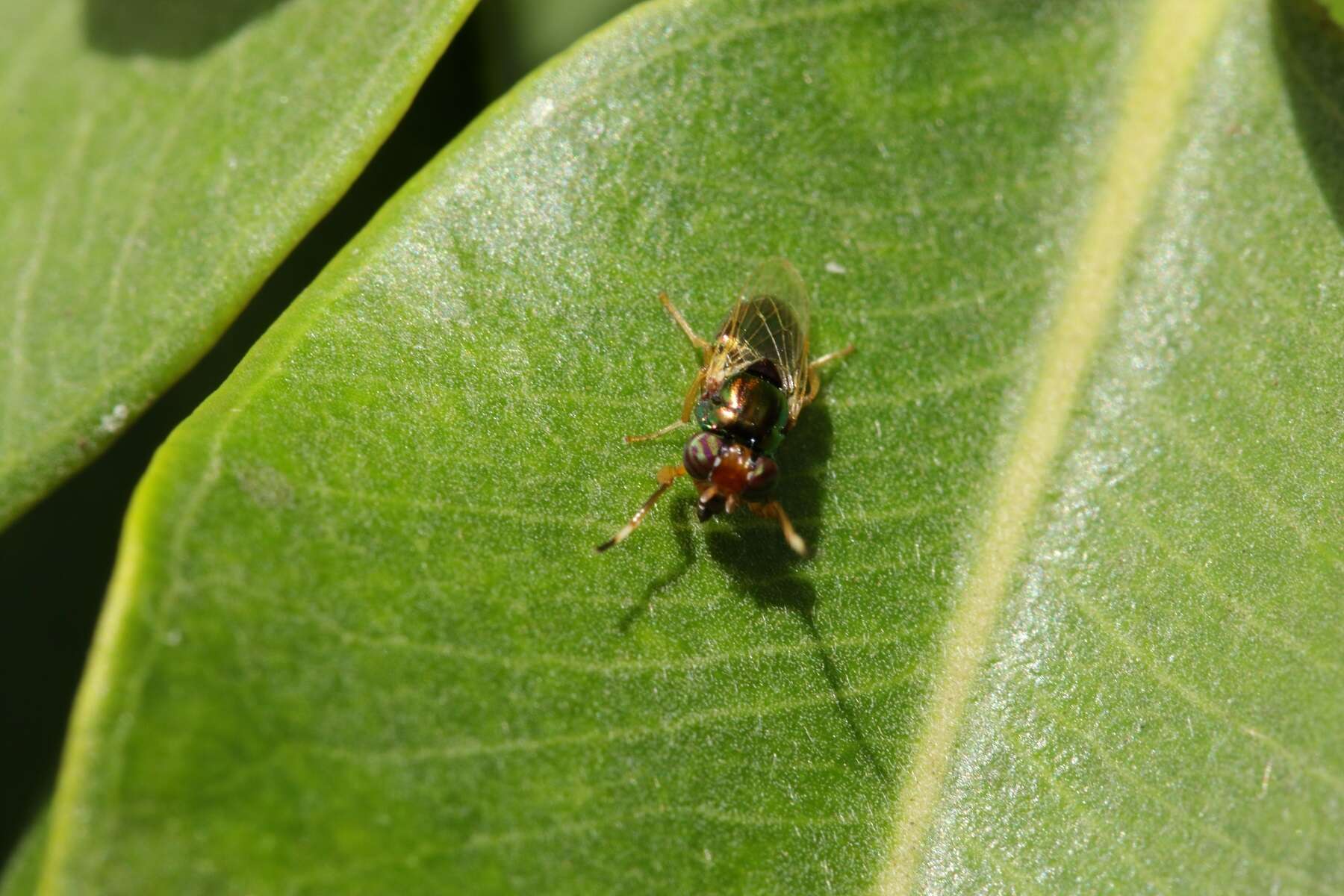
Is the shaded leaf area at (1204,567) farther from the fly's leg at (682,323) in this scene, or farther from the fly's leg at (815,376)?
the fly's leg at (682,323)

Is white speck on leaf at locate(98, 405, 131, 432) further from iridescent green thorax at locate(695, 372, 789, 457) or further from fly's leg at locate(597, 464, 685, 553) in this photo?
iridescent green thorax at locate(695, 372, 789, 457)

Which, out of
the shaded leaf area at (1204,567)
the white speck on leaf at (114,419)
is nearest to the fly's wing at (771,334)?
the shaded leaf area at (1204,567)

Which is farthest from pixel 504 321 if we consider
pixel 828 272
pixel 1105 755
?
pixel 1105 755

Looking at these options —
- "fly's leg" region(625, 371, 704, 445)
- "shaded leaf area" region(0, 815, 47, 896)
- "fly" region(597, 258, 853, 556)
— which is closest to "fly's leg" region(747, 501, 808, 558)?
"fly" region(597, 258, 853, 556)

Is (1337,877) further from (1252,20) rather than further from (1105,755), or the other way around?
(1252,20)

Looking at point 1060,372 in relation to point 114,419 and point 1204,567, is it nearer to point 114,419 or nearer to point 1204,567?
point 1204,567

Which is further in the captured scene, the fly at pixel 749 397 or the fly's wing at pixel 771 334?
the fly's wing at pixel 771 334
